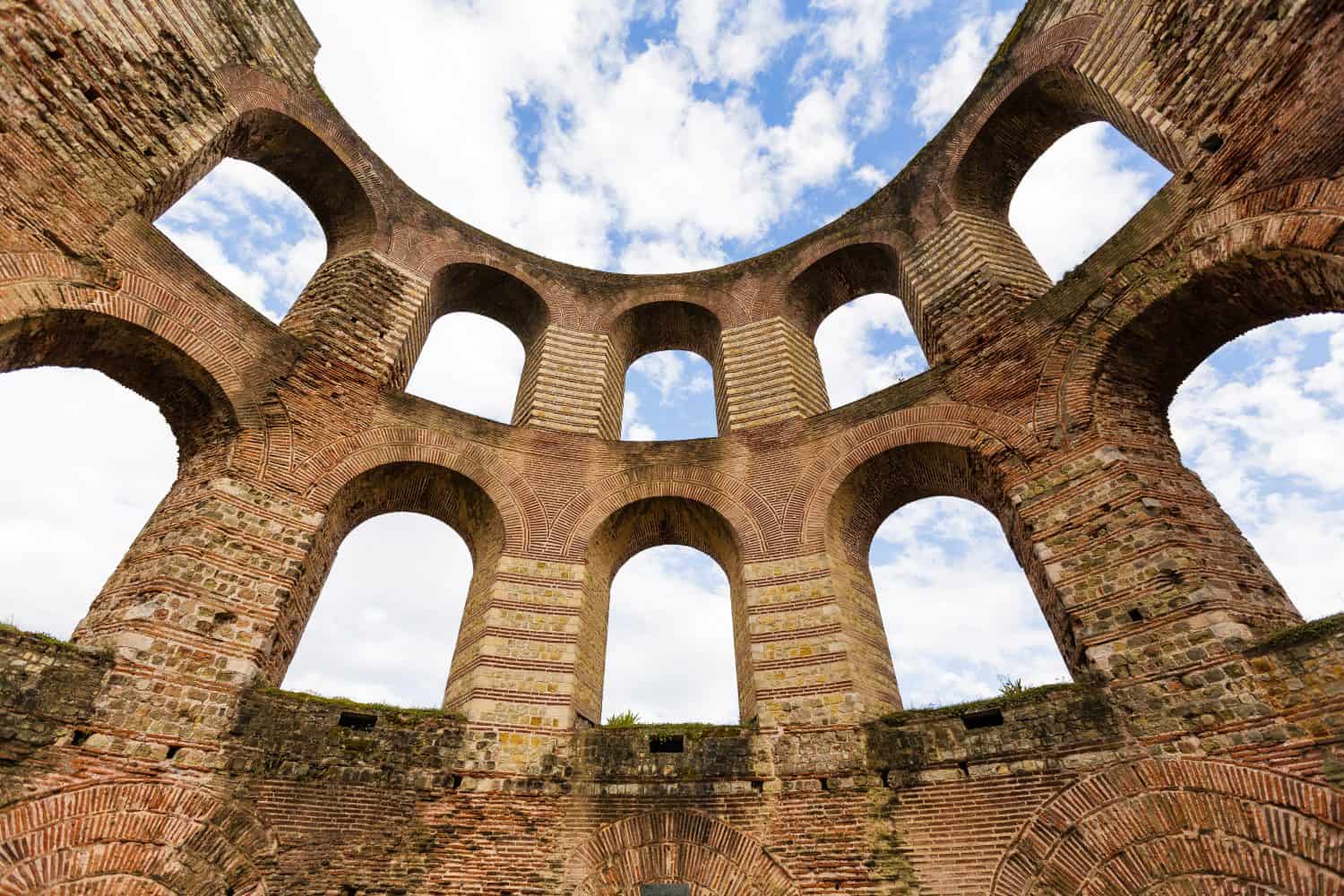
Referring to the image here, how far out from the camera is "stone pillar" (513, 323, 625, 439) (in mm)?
11414

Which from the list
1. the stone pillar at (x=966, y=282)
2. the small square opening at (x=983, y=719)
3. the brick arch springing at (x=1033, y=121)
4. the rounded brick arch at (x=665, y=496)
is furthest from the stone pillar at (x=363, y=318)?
the brick arch springing at (x=1033, y=121)

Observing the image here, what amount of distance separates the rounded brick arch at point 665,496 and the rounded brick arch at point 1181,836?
4.36 m

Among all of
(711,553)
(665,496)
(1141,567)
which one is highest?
(665,496)

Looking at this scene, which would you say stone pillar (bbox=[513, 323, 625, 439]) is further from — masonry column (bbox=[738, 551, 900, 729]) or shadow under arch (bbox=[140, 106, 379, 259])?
masonry column (bbox=[738, 551, 900, 729])

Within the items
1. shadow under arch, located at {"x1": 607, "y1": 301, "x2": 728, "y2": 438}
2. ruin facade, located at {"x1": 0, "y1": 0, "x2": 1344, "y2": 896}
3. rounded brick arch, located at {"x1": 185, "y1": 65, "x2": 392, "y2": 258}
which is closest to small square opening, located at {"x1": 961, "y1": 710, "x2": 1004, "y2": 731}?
ruin facade, located at {"x1": 0, "y1": 0, "x2": 1344, "y2": 896}

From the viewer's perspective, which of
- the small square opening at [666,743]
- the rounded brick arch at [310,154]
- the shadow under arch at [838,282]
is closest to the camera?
the small square opening at [666,743]

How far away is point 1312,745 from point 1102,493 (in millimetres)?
2817

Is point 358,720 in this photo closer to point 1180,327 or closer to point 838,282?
point 1180,327

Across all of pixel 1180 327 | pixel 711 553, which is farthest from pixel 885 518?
pixel 1180 327

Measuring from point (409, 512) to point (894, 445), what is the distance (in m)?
7.40

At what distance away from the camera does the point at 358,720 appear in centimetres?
748

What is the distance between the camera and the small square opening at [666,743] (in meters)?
7.61

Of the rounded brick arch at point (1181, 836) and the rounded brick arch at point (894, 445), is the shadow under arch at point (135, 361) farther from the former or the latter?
the rounded brick arch at point (1181, 836)

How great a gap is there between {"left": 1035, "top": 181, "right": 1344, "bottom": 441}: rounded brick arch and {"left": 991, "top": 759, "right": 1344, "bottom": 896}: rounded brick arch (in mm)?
3848
